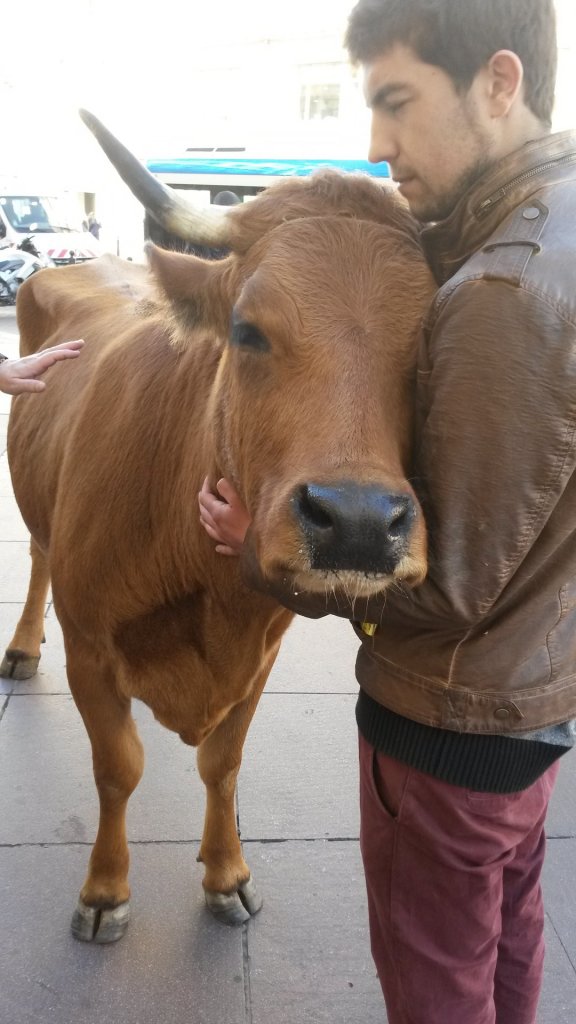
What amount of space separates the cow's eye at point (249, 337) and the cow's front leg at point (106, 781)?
1406 millimetres

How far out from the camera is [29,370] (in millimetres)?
3104

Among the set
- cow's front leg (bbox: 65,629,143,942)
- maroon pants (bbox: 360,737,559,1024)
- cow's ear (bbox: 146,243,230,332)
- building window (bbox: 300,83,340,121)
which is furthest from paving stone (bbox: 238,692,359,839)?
building window (bbox: 300,83,340,121)

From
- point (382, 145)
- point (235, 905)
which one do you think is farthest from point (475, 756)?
point (235, 905)

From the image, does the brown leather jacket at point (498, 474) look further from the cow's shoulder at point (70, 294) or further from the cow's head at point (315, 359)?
the cow's shoulder at point (70, 294)

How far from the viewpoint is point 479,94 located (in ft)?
5.12

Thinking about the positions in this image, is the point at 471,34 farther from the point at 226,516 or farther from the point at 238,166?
the point at 238,166

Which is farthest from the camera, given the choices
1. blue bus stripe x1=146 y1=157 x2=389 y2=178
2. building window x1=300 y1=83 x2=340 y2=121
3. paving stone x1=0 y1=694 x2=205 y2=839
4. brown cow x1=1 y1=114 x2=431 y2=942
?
building window x1=300 y1=83 x2=340 y2=121

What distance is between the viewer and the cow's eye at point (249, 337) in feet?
6.28

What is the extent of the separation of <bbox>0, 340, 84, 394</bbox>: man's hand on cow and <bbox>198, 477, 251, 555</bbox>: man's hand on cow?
1101 millimetres

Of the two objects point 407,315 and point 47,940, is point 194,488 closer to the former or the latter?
point 407,315

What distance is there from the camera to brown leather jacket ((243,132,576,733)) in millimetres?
1374

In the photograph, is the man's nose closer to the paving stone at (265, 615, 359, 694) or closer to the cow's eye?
the cow's eye

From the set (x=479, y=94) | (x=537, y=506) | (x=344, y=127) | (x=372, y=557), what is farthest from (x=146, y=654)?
(x=344, y=127)

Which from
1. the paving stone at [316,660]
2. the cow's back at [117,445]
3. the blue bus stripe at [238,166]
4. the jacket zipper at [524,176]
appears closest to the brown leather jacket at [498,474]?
the jacket zipper at [524,176]
